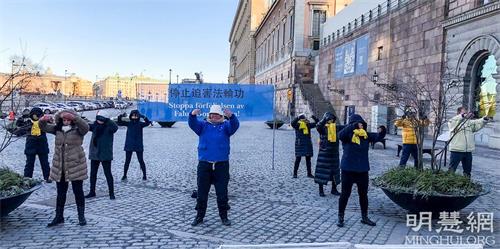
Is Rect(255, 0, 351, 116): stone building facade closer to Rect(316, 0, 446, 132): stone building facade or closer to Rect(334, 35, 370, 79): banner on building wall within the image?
Rect(316, 0, 446, 132): stone building facade

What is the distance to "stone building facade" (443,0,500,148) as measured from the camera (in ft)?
57.8

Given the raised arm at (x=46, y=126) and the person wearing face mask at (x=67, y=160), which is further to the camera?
the raised arm at (x=46, y=126)

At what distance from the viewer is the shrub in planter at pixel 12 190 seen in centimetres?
564

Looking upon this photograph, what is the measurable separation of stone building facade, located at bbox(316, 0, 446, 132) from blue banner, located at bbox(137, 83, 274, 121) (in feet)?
22.7

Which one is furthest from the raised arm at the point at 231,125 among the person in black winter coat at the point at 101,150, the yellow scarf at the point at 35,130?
the yellow scarf at the point at 35,130

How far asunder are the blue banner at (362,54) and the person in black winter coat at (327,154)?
23786 mm

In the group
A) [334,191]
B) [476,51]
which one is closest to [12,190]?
[334,191]

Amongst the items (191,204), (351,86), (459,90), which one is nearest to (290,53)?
(351,86)

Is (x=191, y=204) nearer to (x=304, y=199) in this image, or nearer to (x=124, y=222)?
(x=124, y=222)

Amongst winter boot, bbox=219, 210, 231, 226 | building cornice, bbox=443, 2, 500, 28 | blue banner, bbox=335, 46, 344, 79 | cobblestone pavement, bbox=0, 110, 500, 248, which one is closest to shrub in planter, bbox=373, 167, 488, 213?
cobblestone pavement, bbox=0, 110, 500, 248

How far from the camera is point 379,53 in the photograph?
2897 cm

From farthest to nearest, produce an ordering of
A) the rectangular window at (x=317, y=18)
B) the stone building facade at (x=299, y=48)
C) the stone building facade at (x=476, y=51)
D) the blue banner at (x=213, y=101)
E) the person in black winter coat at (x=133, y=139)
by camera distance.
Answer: the rectangular window at (x=317, y=18) → the stone building facade at (x=299, y=48) → the stone building facade at (x=476, y=51) → the blue banner at (x=213, y=101) → the person in black winter coat at (x=133, y=139)

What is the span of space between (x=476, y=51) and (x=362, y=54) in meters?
13.0

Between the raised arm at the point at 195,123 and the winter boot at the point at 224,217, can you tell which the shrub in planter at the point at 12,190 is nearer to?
the raised arm at the point at 195,123
